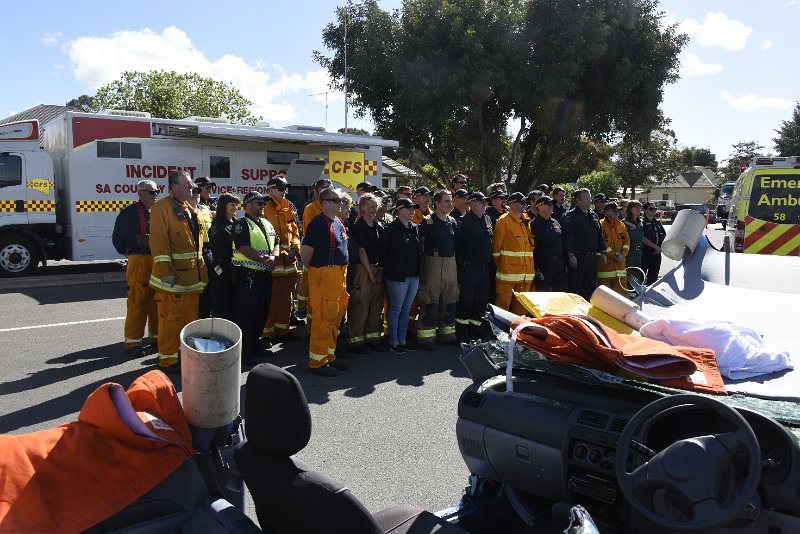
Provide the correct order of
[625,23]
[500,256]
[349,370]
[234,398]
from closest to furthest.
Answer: [234,398] < [349,370] < [500,256] < [625,23]

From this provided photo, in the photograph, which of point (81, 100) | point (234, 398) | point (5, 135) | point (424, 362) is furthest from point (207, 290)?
point (81, 100)

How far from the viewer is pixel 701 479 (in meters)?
1.77

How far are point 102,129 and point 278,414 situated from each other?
11.7 m

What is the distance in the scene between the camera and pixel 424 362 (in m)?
6.80

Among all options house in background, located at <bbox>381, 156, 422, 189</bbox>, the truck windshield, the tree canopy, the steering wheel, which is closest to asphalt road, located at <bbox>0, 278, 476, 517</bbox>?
the steering wheel

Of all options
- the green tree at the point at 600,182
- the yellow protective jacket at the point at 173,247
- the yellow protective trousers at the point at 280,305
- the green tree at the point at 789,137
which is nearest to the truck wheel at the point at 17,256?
the yellow protective trousers at the point at 280,305

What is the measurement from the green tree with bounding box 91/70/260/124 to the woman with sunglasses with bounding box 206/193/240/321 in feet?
85.3

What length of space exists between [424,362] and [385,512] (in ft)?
15.2

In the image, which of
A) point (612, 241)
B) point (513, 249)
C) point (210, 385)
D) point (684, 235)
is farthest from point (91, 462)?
point (612, 241)

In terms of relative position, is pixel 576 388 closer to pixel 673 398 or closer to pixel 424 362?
pixel 673 398

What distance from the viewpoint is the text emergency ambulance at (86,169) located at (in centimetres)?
1169

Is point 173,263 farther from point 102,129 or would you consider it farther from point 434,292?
point 102,129

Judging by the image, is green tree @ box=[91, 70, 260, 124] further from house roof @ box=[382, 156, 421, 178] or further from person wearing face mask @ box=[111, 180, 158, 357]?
person wearing face mask @ box=[111, 180, 158, 357]

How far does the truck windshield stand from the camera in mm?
10633
